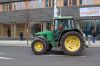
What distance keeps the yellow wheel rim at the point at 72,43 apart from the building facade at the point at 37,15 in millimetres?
16552

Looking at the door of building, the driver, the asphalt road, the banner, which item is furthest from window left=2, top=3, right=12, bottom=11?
the driver

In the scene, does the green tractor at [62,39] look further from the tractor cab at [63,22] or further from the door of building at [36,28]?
the door of building at [36,28]

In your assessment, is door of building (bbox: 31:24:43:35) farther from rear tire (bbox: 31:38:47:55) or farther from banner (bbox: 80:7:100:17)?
rear tire (bbox: 31:38:47:55)

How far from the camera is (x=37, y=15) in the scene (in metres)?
39.8

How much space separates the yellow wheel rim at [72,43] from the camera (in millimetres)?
18484

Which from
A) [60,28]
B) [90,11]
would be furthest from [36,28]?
[60,28]

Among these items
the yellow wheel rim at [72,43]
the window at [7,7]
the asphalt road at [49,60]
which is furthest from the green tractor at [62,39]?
the window at [7,7]

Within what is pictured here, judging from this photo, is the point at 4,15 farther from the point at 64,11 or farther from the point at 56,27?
the point at 56,27

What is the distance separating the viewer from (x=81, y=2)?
3812 centimetres

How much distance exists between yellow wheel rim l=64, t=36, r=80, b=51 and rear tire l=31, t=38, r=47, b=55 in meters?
1.56

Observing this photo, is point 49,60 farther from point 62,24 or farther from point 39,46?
point 62,24

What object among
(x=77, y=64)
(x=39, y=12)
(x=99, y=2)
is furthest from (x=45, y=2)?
(x=77, y=64)

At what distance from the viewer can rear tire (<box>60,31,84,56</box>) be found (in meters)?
18.3

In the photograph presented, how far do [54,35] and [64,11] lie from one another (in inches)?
752
